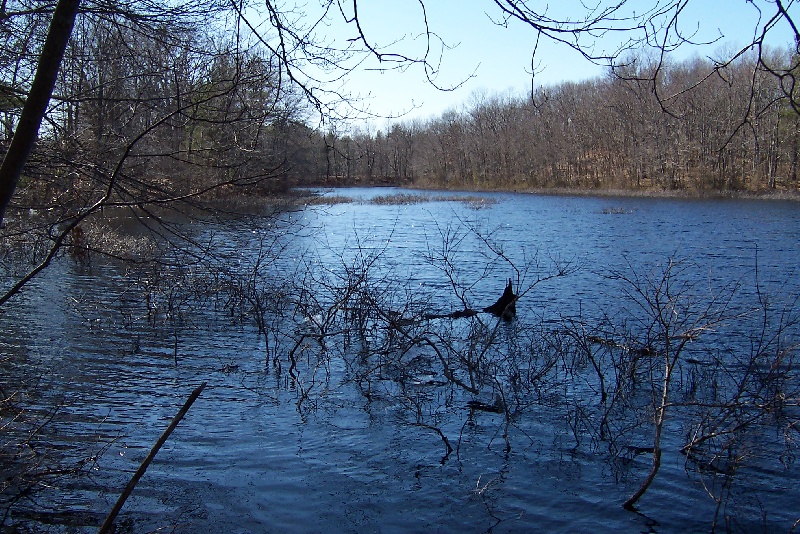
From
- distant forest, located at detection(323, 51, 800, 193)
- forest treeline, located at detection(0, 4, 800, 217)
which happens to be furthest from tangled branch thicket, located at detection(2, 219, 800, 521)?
distant forest, located at detection(323, 51, 800, 193)

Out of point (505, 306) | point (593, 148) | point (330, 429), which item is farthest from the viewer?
point (593, 148)

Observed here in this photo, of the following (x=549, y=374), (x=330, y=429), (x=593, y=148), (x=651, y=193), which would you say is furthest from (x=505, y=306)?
(x=593, y=148)

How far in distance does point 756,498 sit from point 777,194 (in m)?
49.8

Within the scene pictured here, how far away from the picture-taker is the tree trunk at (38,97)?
2529mm

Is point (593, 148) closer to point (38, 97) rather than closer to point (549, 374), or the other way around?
point (549, 374)

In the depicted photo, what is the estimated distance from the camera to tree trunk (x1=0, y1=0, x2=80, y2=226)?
8.30 feet

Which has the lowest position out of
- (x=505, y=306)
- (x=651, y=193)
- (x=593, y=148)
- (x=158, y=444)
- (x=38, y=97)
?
(x=505, y=306)

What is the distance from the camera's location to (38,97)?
254 cm

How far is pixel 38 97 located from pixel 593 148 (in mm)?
71250

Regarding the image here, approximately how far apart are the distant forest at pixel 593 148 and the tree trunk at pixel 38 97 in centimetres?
3602

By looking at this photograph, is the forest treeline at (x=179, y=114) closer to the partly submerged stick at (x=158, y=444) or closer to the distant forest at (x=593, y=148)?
the partly submerged stick at (x=158, y=444)

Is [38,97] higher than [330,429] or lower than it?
higher

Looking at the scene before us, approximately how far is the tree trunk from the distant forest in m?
36.0

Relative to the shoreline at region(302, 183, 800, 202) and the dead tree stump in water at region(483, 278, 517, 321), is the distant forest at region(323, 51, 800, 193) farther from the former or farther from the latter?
the dead tree stump in water at region(483, 278, 517, 321)
